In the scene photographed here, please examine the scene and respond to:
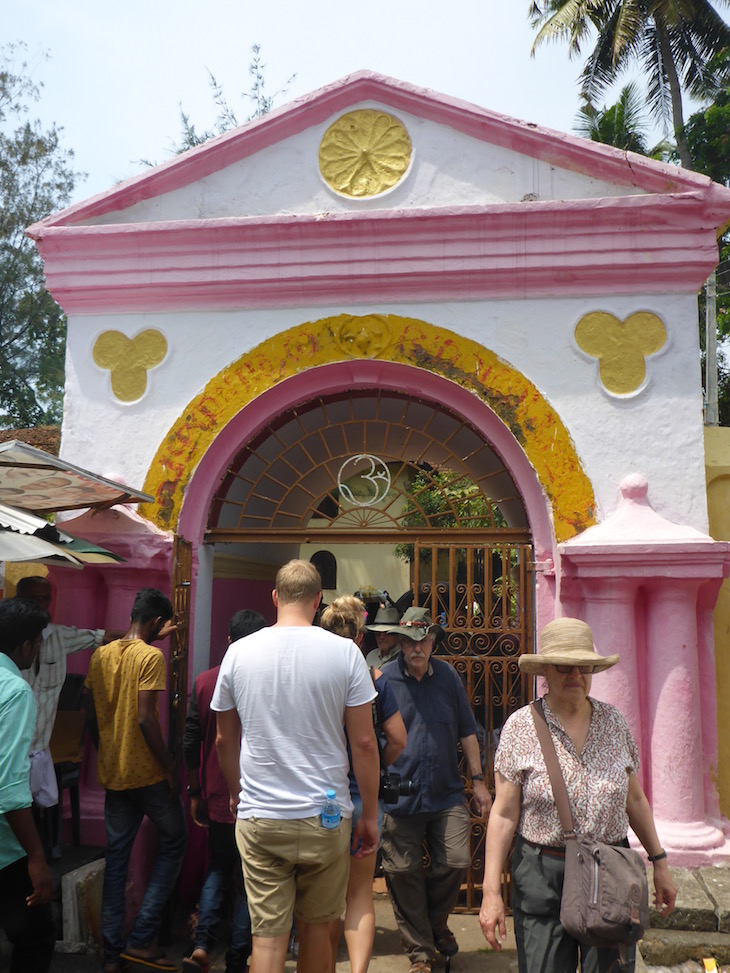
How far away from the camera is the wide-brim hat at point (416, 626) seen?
4.23 meters

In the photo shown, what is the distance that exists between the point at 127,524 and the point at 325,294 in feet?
6.42

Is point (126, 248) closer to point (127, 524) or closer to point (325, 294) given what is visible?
point (325, 294)

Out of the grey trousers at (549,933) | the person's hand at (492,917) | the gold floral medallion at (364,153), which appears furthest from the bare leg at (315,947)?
the gold floral medallion at (364,153)

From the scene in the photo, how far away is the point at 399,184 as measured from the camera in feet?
18.3

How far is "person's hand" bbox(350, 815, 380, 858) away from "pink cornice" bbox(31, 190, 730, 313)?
11.1ft

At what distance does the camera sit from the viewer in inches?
147

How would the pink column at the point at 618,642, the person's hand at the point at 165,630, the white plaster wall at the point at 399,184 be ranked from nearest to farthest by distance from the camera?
the person's hand at the point at 165,630 < the pink column at the point at 618,642 < the white plaster wall at the point at 399,184

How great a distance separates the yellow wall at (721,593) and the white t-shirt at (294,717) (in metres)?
3.08

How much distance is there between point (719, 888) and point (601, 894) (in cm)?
223

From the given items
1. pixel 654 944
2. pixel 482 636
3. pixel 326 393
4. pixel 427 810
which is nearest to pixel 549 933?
pixel 427 810

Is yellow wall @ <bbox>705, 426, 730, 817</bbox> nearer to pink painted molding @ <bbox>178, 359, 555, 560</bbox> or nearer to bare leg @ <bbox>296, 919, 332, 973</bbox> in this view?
pink painted molding @ <bbox>178, 359, 555, 560</bbox>

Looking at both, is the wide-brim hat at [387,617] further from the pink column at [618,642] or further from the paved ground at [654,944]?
the paved ground at [654,944]

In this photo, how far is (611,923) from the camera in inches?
100

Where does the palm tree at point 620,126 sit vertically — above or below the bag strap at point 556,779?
above
